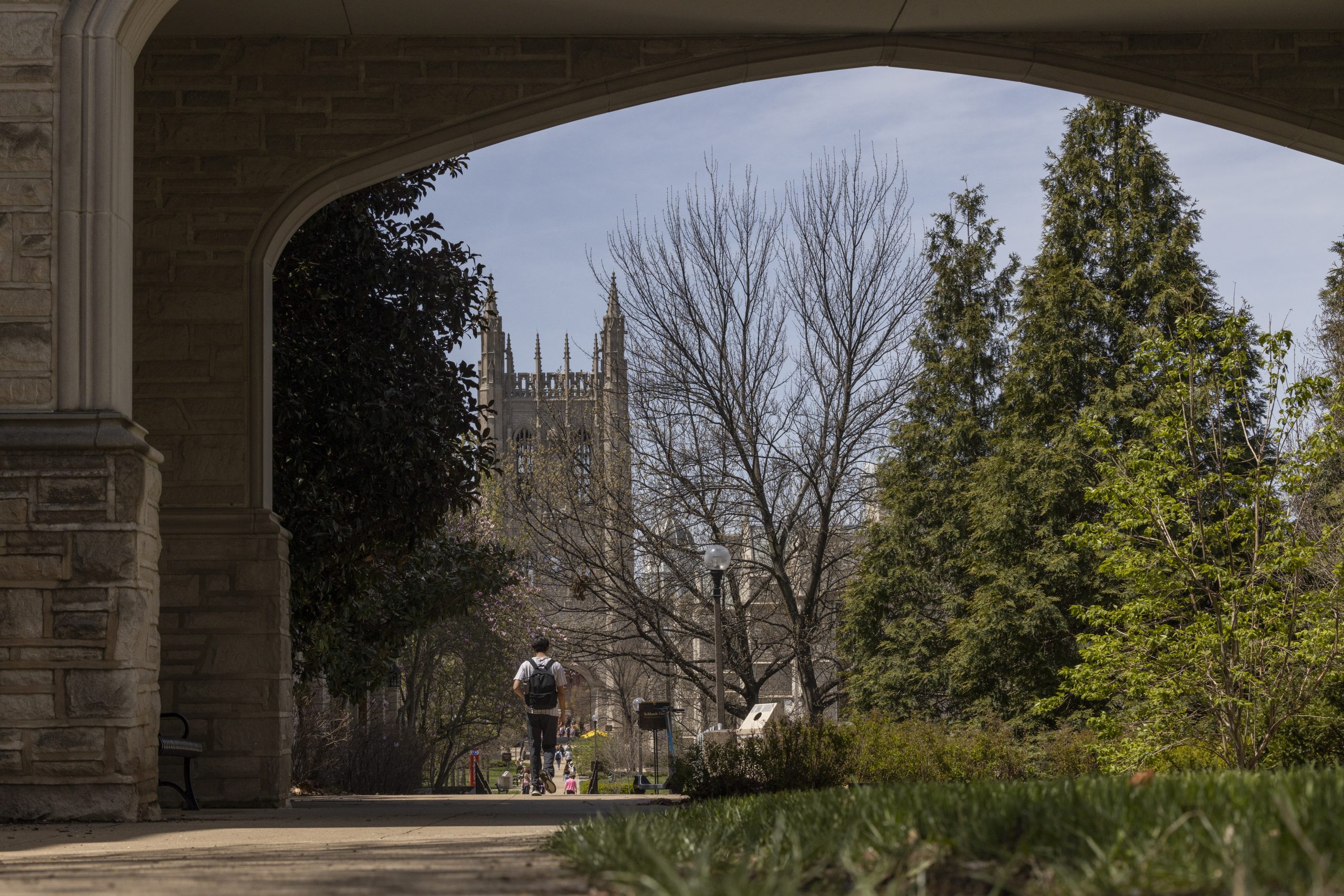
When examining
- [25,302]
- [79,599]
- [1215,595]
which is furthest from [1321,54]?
[79,599]

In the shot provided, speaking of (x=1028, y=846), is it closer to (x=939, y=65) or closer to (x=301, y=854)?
Answer: (x=301, y=854)

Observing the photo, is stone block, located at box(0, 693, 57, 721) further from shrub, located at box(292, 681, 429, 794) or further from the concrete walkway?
shrub, located at box(292, 681, 429, 794)

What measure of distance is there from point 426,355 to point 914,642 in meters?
11.5

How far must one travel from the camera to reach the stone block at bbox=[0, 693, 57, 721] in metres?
5.82

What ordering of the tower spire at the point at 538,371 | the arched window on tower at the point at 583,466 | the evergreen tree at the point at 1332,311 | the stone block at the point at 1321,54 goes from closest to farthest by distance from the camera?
the stone block at the point at 1321,54, the arched window on tower at the point at 583,466, the evergreen tree at the point at 1332,311, the tower spire at the point at 538,371

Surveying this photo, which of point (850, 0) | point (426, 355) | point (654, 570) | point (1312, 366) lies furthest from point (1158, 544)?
point (1312, 366)

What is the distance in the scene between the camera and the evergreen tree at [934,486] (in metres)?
20.4

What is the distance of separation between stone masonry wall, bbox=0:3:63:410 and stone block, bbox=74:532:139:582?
2.22 feet

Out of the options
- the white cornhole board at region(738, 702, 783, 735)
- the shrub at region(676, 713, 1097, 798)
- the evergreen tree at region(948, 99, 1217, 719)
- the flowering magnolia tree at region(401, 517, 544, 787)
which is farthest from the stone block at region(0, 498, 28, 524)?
the flowering magnolia tree at region(401, 517, 544, 787)

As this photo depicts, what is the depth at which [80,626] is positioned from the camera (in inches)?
231

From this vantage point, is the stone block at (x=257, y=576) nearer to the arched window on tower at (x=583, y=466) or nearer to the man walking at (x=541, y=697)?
the man walking at (x=541, y=697)

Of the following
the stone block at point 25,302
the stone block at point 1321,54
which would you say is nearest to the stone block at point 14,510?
the stone block at point 25,302

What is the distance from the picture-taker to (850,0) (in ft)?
28.1

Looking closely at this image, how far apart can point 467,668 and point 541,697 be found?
1404 centimetres
